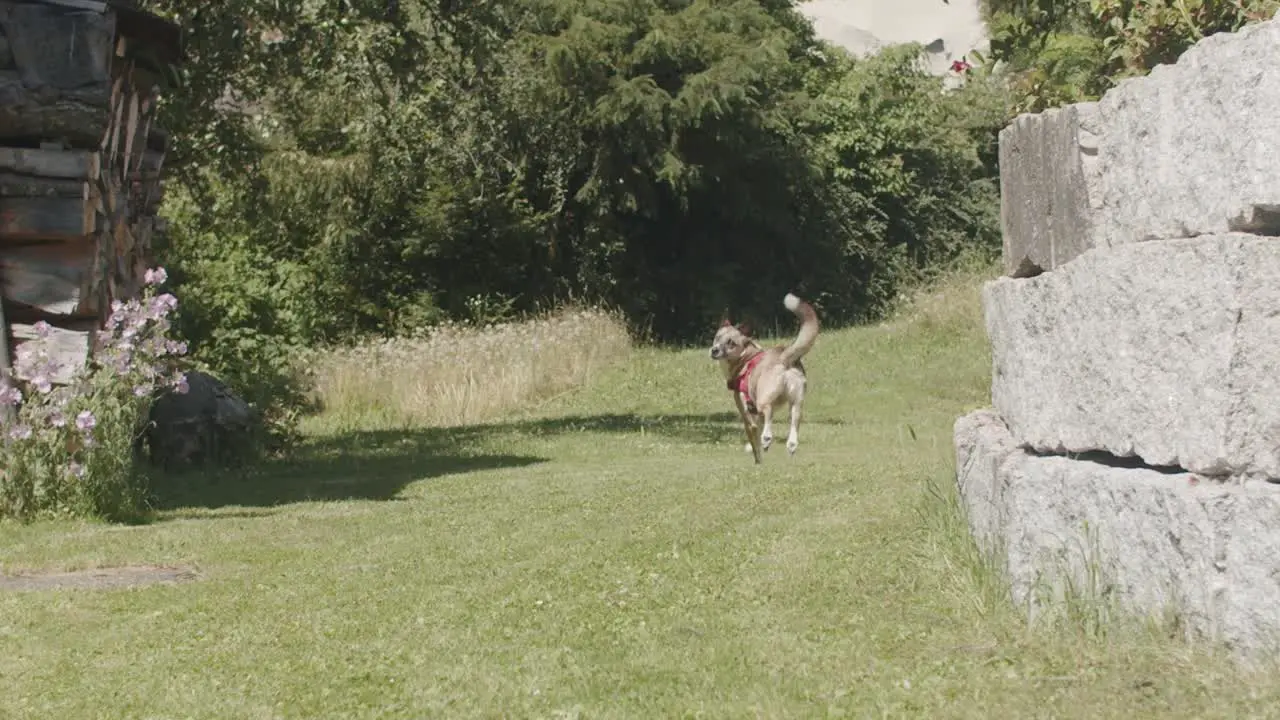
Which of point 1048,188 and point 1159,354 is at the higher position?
point 1048,188

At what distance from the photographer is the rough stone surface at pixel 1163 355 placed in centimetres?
514

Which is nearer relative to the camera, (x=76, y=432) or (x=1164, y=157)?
(x=1164, y=157)

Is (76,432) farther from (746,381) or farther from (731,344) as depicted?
(731,344)

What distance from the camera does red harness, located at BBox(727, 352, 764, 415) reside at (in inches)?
610

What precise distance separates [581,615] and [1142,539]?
2.48 m

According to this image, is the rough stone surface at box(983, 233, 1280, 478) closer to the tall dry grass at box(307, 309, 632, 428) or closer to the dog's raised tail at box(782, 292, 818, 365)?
the dog's raised tail at box(782, 292, 818, 365)

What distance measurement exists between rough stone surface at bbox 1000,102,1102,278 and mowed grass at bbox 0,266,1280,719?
122 centimetres

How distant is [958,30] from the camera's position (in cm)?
5169

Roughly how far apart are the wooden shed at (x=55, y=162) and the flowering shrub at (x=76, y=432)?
0.83ft

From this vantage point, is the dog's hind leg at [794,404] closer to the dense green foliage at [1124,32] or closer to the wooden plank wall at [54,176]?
the dense green foliage at [1124,32]

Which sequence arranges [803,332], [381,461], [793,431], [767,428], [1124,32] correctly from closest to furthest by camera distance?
[1124,32] → [803,332] → [767,428] → [793,431] → [381,461]

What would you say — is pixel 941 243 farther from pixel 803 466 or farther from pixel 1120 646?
pixel 1120 646

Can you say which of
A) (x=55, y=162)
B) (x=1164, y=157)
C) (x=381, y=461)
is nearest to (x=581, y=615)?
(x=1164, y=157)

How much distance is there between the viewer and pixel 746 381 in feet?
51.0
